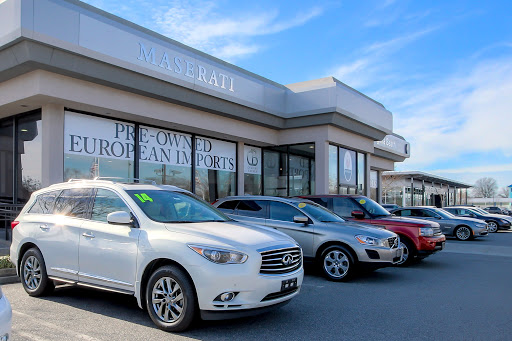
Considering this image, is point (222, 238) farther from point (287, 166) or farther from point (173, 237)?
point (287, 166)

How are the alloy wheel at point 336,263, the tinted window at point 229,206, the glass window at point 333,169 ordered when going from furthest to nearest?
the glass window at point 333,169 < the tinted window at point 229,206 < the alloy wheel at point 336,263

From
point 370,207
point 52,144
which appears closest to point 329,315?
point 370,207

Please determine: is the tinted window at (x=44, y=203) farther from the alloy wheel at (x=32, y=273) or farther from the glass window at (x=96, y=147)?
the glass window at (x=96, y=147)

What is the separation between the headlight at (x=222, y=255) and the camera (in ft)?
15.8

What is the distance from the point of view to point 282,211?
9.29 m

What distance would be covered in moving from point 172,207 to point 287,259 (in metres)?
1.84

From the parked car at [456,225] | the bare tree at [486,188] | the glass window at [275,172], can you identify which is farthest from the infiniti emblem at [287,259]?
the bare tree at [486,188]

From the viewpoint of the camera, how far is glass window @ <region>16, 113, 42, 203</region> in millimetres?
12719

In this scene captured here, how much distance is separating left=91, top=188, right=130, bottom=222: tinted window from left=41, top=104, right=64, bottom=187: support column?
672 centimetres

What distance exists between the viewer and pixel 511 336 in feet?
16.9

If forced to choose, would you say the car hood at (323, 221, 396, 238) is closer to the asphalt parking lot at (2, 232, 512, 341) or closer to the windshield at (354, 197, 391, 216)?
the asphalt parking lot at (2, 232, 512, 341)

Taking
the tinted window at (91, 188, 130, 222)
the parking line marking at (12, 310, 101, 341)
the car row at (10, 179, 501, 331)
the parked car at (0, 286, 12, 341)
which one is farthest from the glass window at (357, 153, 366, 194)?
the parked car at (0, 286, 12, 341)

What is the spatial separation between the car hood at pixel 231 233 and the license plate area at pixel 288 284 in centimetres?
48

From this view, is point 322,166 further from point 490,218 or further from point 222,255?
point 222,255
